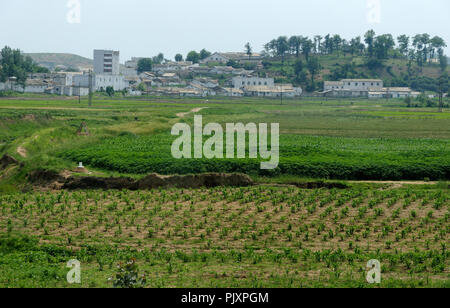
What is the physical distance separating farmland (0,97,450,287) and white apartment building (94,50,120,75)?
3500 inches

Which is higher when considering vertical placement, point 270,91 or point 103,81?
point 103,81

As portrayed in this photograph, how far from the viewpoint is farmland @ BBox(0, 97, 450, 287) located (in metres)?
14.5

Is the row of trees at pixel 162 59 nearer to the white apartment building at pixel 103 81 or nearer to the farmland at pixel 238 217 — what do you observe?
the white apartment building at pixel 103 81

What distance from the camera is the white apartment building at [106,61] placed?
127875 mm

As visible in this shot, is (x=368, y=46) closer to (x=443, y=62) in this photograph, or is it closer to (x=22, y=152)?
(x=443, y=62)

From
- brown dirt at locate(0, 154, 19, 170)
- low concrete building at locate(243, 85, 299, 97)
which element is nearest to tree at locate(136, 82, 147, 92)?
low concrete building at locate(243, 85, 299, 97)

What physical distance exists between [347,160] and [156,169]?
9.42m

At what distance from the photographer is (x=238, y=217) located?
2111cm

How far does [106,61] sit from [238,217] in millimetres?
112914

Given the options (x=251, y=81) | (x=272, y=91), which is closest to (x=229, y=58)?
(x=251, y=81)

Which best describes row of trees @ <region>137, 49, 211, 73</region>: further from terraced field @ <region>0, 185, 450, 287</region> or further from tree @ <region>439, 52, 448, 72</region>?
terraced field @ <region>0, 185, 450, 287</region>

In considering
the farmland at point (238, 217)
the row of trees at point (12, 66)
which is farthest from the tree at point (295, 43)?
the farmland at point (238, 217)

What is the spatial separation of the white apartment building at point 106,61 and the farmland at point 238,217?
292 feet
